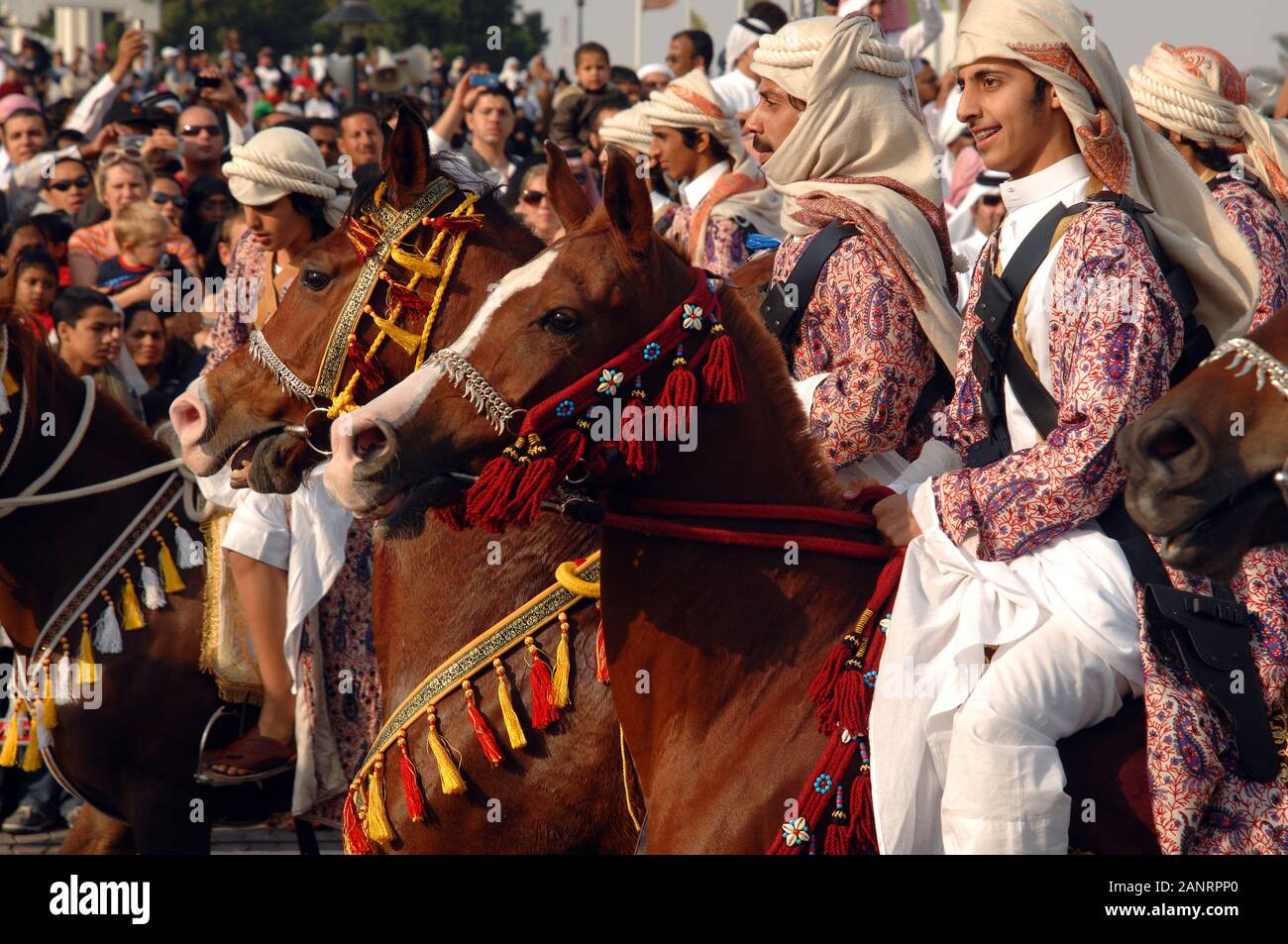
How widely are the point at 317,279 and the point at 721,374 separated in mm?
1612

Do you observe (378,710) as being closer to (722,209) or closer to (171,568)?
(171,568)

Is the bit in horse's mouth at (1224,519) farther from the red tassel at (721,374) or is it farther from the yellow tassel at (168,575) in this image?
the yellow tassel at (168,575)

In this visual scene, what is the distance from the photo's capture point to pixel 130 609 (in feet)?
20.1

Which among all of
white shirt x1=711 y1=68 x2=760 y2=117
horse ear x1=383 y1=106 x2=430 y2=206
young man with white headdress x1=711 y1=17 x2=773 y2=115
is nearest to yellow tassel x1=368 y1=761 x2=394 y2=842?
horse ear x1=383 y1=106 x2=430 y2=206

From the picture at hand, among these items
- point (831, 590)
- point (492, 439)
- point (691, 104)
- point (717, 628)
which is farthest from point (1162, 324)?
point (691, 104)

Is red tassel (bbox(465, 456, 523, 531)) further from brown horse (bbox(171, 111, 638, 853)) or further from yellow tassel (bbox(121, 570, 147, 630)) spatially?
yellow tassel (bbox(121, 570, 147, 630))

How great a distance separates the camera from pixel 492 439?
139 inches

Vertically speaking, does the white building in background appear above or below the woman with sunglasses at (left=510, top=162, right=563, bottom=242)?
below

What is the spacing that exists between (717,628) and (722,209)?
3575mm

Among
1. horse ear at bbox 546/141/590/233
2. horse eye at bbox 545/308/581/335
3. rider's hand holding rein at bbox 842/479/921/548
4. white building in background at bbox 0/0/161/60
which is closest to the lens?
horse eye at bbox 545/308/581/335

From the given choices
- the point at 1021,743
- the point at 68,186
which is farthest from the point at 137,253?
the point at 1021,743

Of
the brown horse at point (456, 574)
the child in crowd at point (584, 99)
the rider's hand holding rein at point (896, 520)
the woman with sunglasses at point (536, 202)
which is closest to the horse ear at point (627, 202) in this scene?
the rider's hand holding rein at point (896, 520)

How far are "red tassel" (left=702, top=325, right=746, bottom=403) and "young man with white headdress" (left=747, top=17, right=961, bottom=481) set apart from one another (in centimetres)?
67

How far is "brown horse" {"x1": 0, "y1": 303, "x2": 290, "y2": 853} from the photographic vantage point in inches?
238
